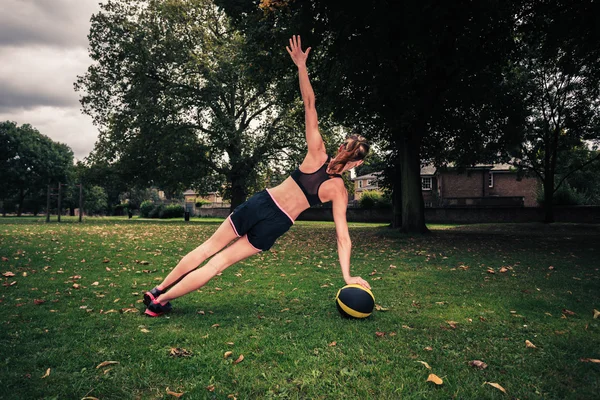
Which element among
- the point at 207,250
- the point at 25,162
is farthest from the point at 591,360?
the point at 25,162

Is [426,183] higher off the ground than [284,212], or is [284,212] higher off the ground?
[426,183]

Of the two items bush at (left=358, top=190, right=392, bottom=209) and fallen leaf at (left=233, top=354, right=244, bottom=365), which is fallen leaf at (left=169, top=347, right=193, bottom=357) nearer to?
fallen leaf at (left=233, top=354, right=244, bottom=365)

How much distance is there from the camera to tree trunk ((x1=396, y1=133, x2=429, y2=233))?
17.8m

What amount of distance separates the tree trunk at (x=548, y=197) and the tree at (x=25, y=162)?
225ft

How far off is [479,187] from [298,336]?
51221mm

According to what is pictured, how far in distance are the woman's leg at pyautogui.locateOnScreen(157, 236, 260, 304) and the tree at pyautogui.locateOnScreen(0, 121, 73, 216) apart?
64.6m

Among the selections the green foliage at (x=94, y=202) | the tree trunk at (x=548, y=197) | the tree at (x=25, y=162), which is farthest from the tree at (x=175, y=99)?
the green foliage at (x=94, y=202)

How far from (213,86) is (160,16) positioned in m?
8.47

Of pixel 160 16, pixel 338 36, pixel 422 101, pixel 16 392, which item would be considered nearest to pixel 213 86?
pixel 160 16

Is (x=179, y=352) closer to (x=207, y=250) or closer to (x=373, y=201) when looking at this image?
(x=207, y=250)

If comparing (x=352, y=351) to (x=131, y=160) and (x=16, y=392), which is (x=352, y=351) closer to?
(x=16, y=392)

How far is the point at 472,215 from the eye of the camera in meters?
34.4

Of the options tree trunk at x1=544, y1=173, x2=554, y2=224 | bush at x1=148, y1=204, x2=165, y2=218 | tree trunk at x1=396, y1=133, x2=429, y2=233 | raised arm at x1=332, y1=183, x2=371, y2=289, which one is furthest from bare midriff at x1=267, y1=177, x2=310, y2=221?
bush at x1=148, y1=204, x2=165, y2=218

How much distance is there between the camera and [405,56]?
16.1 m
